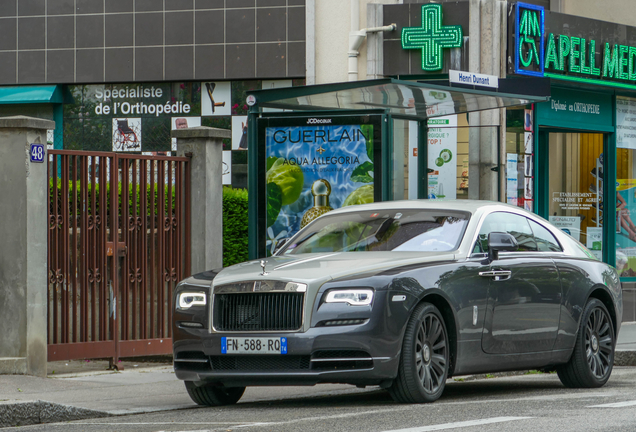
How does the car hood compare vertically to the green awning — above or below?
below

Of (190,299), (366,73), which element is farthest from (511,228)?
(366,73)

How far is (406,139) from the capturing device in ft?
49.3

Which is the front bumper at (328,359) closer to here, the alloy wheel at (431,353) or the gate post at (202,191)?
the alloy wheel at (431,353)

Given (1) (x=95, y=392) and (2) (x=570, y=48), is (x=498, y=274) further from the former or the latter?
(2) (x=570, y=48)

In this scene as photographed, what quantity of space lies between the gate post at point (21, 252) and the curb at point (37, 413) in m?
2.19

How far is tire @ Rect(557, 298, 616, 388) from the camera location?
9.44 meters

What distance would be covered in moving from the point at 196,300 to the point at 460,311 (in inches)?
77.9

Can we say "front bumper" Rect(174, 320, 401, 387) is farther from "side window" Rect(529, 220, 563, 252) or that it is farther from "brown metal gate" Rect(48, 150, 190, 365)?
"brown metal gate" Rect(48, 150, 190, 365)

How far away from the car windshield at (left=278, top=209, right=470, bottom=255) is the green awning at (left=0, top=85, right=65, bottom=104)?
10996 millimetres

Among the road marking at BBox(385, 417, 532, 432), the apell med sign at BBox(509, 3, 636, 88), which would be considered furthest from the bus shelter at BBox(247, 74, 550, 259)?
the road marking at BBox(385, 417, 532, 432)

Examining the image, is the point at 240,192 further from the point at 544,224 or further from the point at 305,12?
the point at 544,224

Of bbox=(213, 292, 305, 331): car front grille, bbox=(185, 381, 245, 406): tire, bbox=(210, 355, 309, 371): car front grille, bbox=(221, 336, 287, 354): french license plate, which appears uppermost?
bbox=(213, 292, 305, 331): car front grille

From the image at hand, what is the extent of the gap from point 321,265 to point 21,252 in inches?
137

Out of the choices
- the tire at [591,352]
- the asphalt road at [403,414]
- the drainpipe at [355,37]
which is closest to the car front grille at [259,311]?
the asphalt road at [403,414]
